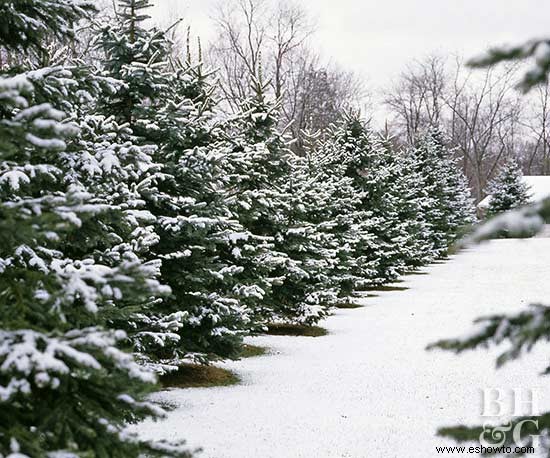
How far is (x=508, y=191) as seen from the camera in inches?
1897

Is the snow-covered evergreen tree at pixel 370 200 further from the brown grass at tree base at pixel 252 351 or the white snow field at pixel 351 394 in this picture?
the brown grass at tree base at pixel 252 351

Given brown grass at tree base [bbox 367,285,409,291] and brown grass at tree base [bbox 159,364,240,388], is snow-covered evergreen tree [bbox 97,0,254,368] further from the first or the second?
brown grass at tree base [bbox 367,285,409,291]

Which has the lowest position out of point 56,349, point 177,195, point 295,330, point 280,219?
point 295,330

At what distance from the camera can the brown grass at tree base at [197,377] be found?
Result: 971cm

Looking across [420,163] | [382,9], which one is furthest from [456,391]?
[420,163]

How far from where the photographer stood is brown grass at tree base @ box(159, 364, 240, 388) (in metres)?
9.71

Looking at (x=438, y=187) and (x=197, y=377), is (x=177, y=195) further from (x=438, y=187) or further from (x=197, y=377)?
(x=438, y=187)

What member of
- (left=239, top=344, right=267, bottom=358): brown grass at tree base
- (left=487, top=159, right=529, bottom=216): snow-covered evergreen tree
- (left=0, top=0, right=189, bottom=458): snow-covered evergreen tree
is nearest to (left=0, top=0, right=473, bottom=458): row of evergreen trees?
(left=0, top=0, right=189, bottom=458): snow-covered evergreen tree

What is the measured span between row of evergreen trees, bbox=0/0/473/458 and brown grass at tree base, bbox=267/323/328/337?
58cm

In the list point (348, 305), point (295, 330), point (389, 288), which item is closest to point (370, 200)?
point (389, 288)

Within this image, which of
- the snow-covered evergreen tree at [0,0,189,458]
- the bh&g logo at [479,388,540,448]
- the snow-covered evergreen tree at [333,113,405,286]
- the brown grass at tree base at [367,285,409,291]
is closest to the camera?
the snow-covered evergreen tree at [0,0,189,458]

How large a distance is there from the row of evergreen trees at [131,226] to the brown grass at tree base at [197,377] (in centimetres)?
67

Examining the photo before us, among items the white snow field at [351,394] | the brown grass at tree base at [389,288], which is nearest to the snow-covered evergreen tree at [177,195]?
the white snow field at [351,394]

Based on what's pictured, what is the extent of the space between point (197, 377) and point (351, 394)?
2.55 m
